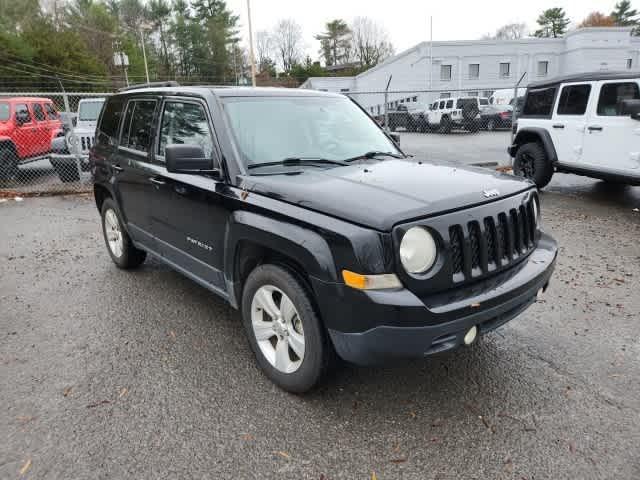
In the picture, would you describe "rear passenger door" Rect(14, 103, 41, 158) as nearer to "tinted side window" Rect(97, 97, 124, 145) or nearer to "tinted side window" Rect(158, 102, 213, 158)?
"tinted side window" Rect(97, 97, 124, 145)

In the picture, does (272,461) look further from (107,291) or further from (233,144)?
(107,291)

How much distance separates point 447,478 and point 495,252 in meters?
Answer: 1.21

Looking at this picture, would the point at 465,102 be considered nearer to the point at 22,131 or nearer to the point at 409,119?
the point at 409,119

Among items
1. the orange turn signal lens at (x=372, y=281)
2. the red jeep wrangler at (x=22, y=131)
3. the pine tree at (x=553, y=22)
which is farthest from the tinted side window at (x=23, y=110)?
the pine tree at (x=553, y=22)

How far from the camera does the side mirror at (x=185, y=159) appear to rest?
10.0 feet

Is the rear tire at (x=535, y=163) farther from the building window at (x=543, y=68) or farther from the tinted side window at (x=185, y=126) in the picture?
→ the building window at (x=543, y=68)

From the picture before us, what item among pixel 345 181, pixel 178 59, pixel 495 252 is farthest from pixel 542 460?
pixel 178 59

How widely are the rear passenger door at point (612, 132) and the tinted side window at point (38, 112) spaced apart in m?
12.3

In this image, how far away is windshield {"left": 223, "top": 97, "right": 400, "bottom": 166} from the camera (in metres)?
3.37

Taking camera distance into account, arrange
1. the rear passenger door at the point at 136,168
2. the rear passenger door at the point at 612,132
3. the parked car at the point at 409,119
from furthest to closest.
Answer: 1. the parked car at the point at 409,119
2. the rear passenger door at the point at 612,132
3. the rear passenger door at the point at 136,168

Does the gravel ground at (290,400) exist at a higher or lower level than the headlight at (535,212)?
lower

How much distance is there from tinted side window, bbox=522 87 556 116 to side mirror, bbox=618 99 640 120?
1647mm

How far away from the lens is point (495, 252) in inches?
108

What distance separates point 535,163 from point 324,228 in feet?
25.0
